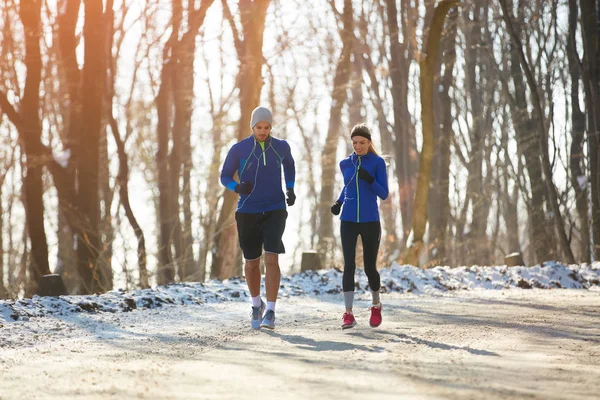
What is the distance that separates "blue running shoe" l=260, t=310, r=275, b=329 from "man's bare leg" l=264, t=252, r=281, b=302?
18 centimetres

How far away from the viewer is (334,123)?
85.1ft

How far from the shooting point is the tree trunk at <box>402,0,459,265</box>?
59.0 feet

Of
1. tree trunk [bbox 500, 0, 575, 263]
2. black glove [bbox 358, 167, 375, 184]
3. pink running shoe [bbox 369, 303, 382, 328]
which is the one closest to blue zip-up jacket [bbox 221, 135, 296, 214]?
black glove [bbox 358, 167, 375, 184]

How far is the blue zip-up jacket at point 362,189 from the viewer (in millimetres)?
8453

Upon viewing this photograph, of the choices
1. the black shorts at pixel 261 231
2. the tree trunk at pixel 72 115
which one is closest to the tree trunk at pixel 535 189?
the tree trunk at pixel 72 115

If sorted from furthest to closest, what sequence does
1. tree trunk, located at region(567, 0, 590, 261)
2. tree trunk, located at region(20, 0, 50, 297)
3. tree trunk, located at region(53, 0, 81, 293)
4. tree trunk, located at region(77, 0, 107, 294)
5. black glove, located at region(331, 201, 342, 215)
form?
1. tree trunk, located at region(567, 0, 590, 261)
2. tree trunk, located at region(20, 0, 50, 297)
3. tree trunk, located at region(53, 0, 81, 293)
4. tree trunk, located at region(77, 0, 107, 294)
5. black glove, located at region(331, 201, 342, 215)

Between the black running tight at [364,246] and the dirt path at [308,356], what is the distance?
1.51 feet

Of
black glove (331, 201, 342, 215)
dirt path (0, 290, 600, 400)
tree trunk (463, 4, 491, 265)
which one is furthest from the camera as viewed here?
tree trunk (463, 4, 491, 265)

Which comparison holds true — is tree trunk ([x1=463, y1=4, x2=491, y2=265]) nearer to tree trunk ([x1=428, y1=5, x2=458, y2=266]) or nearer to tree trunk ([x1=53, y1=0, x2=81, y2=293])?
tree trunk ([x1=428, y1=5, x2=458, y2=266])

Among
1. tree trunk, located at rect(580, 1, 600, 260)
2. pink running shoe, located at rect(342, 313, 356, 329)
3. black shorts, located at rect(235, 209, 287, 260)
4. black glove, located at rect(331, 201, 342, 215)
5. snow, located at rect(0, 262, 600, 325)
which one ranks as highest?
tree trunk, located at rect(580, 1, 600, 260)

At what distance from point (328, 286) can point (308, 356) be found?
24.7 feet

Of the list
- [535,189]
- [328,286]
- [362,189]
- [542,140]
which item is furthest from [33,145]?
[535,189]

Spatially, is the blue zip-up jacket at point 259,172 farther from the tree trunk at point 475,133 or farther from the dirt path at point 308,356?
the tree trunk at point 475,133

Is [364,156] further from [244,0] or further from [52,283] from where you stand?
[244,0]
